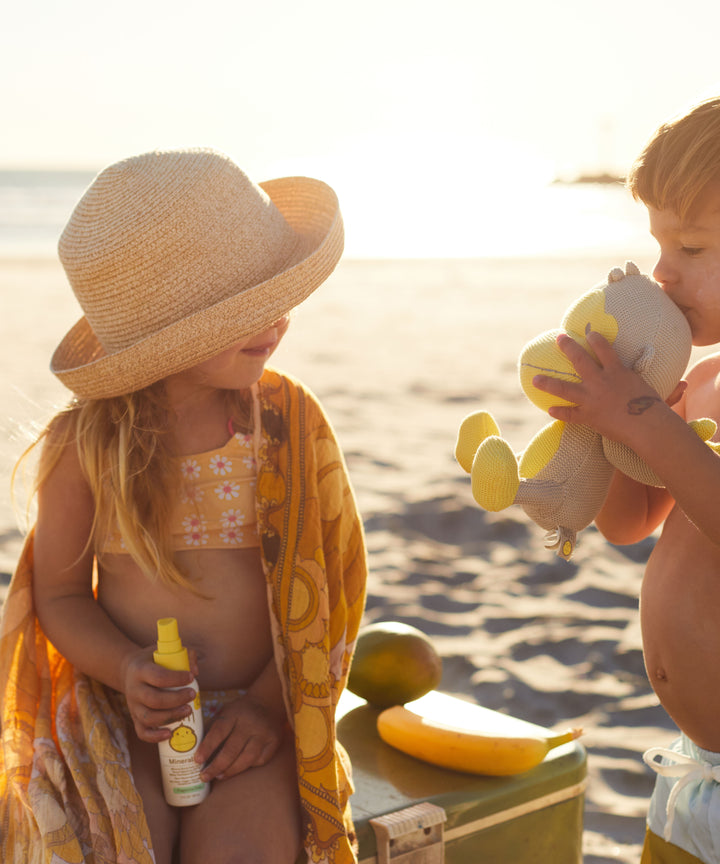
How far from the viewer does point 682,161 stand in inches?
65.1

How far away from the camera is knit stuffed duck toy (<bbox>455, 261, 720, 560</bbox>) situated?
165 centimetres

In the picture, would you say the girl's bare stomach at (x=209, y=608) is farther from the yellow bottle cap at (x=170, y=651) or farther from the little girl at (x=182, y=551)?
the yellow bottle cap at (x=170, y=651)

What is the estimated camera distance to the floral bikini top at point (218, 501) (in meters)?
2.22

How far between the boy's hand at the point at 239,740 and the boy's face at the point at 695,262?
1.21 meters

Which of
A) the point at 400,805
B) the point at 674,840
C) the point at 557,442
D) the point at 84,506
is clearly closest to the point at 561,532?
the point at 557,442

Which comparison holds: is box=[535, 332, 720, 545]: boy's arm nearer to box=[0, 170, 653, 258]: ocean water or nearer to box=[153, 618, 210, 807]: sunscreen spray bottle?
box=[153, 618, 210, 807]: sunscreen spray bottle

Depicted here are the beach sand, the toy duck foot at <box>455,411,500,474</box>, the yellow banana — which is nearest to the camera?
the toy duck foot at <box>455,411,500,474</box>

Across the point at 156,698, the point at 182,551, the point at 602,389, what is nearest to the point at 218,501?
the point at 182,551

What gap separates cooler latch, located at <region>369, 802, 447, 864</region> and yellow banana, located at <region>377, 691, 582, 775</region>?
0.70 feet

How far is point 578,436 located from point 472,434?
0.19 meters

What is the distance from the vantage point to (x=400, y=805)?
226cm

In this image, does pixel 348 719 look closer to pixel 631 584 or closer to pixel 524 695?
pixel 524 695

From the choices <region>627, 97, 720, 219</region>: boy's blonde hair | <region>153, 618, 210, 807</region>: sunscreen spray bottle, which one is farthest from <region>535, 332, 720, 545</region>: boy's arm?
<region>153, 618, 210, 807</region>: sunscreen spray bottle

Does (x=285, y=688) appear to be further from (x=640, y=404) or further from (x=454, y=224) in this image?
(x=454, y=224)
